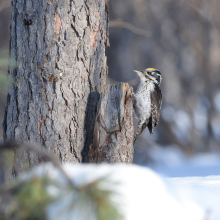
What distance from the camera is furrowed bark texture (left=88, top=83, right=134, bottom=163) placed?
2410mm

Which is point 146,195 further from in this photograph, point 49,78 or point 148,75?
point 148,75

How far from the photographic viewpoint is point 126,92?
2.53 metres

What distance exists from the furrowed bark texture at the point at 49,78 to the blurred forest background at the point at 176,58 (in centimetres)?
496

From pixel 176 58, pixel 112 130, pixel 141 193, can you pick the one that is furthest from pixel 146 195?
pixel 176 58

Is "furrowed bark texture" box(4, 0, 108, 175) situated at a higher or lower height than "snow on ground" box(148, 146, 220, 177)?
higher

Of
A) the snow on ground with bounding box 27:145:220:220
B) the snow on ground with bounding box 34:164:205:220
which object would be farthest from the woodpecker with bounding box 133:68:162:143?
the snow on ground with bounding box 34:164:205:220

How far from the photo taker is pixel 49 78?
2.37m

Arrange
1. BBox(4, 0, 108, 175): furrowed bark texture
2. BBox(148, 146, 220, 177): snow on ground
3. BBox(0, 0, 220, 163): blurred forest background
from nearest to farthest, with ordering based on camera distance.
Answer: BBox(4, 0, 108, 175): furrowed bark texture
BBox(148, 146, 220, 177): snow on ground
BBox(0, 0, 220, 163): blurred forest background

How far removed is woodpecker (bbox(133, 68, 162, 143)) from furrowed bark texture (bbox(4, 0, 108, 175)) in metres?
1.44

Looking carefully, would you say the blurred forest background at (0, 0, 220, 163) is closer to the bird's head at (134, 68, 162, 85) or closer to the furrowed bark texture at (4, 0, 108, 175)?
the bird's head at (134, 68, 162, 85)

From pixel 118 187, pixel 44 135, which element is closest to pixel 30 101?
pixel 44 135

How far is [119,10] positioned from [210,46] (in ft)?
8.92

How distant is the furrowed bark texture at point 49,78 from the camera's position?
7.68 ft

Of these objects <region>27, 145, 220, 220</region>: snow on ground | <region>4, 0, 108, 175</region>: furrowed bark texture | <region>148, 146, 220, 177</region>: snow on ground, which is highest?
<region>4, 0, 108, 175</region>: furrowed bark texture
